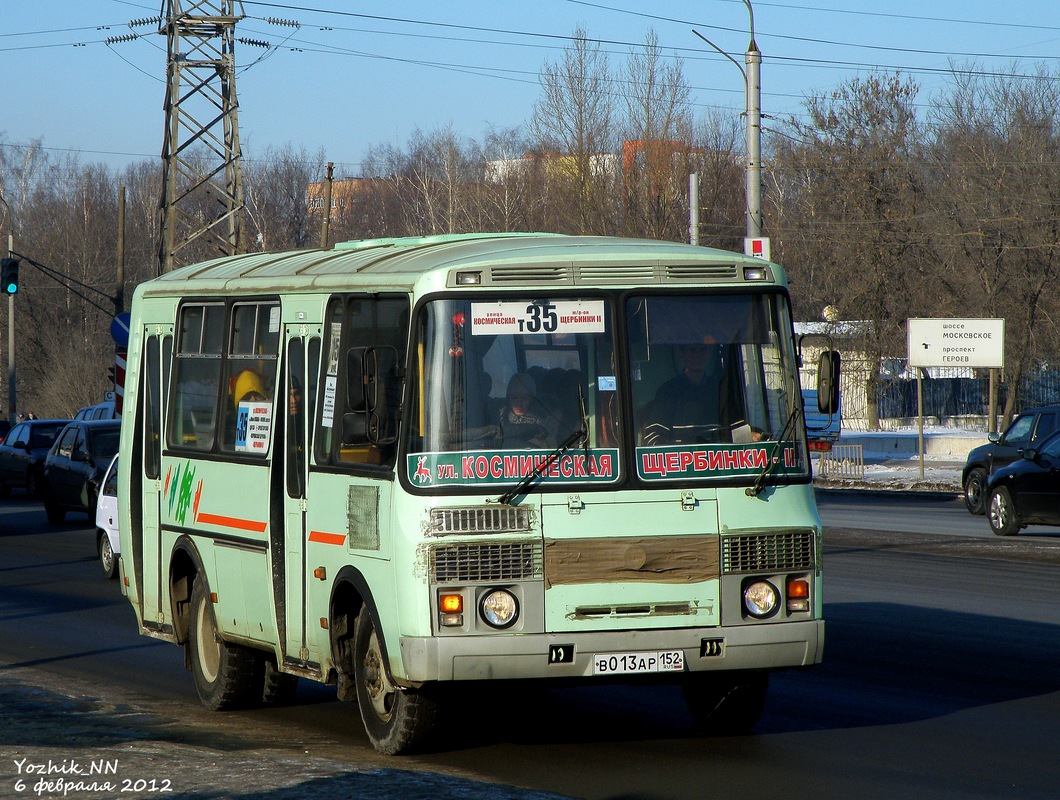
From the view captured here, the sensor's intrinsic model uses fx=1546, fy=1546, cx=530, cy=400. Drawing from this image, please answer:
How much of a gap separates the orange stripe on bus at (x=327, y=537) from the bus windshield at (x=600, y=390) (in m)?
0.81

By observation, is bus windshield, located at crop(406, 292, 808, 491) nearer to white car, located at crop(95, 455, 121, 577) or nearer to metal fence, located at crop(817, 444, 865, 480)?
white car, located at crop(95, 455, 121, 577)

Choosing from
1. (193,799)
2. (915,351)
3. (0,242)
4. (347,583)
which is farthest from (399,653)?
(0,242)

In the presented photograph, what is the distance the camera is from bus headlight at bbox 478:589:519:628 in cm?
711

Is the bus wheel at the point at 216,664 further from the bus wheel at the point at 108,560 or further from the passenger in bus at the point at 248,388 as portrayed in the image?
the bus wheel at the point at 108,560

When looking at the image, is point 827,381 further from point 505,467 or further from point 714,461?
point 505,467

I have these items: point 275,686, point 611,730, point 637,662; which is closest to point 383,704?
point 637,662

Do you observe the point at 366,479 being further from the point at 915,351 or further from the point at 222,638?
the point at 915,351

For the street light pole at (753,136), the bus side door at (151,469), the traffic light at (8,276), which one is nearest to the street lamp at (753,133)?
the street light pole at (753,136)

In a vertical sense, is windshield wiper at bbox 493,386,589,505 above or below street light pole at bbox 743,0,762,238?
below

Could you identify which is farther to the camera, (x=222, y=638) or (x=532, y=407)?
(x=222, y=638)

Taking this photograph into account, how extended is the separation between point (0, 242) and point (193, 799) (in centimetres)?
9298

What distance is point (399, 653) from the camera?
23.4ft

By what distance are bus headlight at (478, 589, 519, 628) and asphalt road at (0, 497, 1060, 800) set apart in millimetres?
495

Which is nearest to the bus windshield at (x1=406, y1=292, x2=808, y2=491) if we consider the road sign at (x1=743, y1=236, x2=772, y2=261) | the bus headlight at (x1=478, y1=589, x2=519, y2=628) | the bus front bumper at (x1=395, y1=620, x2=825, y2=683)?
the bus headlight at (x1=478, y1=589, x2=519, y2=628)
